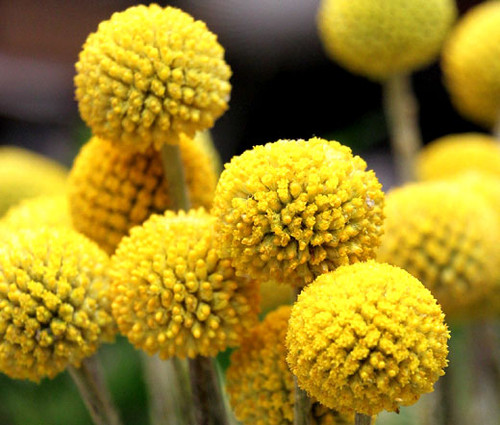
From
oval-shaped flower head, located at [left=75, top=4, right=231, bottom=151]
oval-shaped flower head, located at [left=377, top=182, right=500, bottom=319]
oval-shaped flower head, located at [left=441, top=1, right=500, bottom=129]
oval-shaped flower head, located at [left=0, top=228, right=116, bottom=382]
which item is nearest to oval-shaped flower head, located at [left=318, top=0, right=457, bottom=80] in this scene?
oval-shaped flower head, located at [left=441, top=1, right=500, bottom=129]

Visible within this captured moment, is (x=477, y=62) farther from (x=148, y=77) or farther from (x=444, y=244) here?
(x=148, y=77)

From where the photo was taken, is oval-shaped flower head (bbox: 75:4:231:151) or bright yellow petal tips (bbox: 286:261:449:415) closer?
bright yellow petal tips (bbox: 286:261:449:415)

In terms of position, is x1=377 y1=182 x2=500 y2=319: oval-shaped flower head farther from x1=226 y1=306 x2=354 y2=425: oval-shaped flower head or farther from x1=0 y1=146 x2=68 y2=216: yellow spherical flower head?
x1=0 y1=146 x2=68 y2=216: yellow spherical flower head

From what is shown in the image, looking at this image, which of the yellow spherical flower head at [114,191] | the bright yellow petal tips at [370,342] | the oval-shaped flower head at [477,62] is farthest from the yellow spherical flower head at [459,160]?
the bright yellow petal tips at [370,342]

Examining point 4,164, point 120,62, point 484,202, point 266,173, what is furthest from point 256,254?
point 4,164

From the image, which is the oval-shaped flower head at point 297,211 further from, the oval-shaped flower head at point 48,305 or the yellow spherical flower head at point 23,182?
the yellow spherical flower head at point 23,182

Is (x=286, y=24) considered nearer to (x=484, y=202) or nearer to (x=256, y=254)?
(x=484, y=202)

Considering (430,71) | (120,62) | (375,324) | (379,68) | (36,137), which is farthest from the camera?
(36,137)

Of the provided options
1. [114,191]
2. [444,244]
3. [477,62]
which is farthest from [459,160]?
[114,191]
